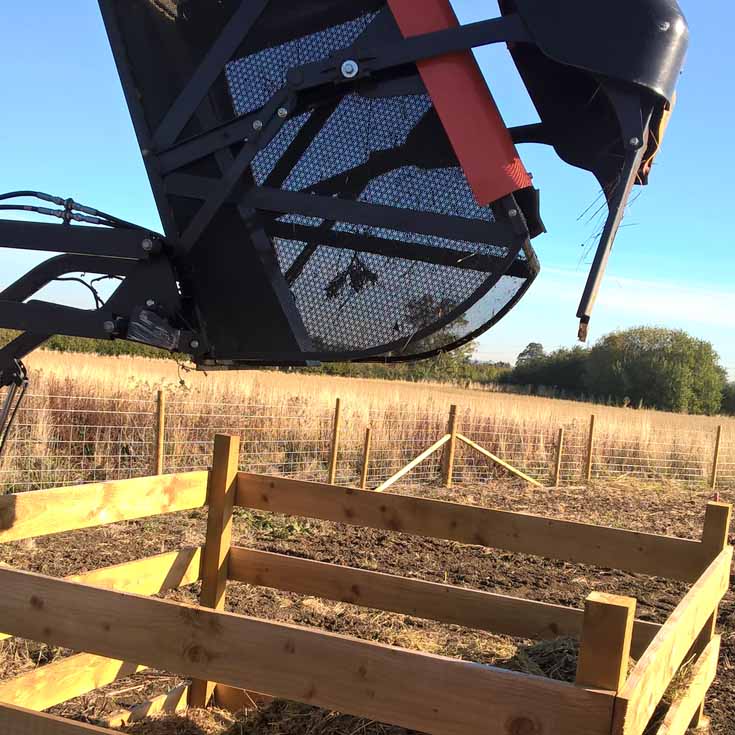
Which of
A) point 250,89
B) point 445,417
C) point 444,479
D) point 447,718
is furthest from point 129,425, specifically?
point 447,718

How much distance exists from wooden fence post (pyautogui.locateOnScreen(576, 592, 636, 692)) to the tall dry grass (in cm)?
708

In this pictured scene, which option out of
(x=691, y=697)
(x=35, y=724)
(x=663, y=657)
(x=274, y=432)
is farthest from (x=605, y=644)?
(x=274, y=432)

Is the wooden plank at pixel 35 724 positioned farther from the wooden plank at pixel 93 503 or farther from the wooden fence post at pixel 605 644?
the wooden fence post at pixel 605 644

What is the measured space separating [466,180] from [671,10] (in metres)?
0.68

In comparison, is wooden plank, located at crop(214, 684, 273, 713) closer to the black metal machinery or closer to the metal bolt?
the black metal machinery

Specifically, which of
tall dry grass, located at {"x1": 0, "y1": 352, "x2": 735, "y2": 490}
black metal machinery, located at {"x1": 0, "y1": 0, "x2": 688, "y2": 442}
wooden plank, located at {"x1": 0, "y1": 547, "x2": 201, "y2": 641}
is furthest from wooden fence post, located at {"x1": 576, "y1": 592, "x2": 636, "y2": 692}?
tall dry grass, located at {"x1": 0, "y1": 352, "x2": 735, "y2": 490}

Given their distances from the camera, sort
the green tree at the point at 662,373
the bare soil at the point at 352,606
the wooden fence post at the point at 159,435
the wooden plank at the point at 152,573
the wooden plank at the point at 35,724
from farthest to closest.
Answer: the green tree at the point at 662,373, the wooden fence post at the point at 159,435, the bare soil at the point at 352,606, the wooden plank at the point at 152,573, the wooden plank at the point at 35,724

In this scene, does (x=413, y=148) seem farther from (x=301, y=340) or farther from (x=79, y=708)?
(x=79, y=708)

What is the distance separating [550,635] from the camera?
11.2ft

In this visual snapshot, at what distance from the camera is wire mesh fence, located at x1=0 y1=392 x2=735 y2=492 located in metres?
8.72

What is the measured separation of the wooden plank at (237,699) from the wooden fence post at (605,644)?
249cm

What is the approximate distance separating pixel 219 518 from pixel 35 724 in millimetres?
1781

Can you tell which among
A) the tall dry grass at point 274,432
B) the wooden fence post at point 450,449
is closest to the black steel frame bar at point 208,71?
the tall dry grass at point 274,432

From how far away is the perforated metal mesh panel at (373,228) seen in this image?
2201 millimetres
